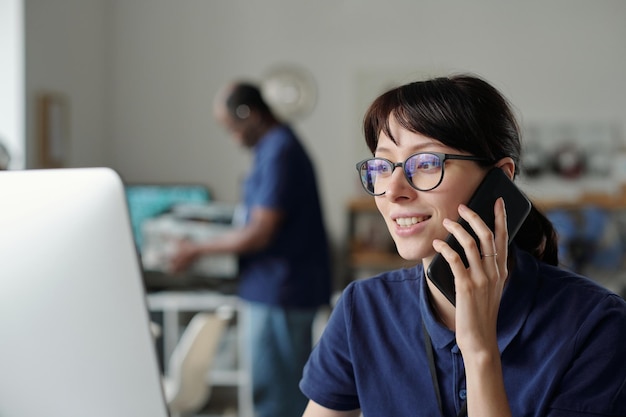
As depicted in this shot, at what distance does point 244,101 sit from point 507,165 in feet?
5.53

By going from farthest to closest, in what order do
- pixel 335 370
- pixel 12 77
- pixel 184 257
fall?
pixel 12 77 → pixel 184 257 → pixel 335 370

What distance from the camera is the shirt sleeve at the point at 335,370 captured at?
1178mm

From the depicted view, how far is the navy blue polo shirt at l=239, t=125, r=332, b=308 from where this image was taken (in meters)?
2.63

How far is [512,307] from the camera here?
106 centimetres

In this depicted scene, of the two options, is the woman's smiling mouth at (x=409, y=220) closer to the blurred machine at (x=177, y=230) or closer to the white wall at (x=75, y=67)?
the blurred machine at (x=177, y=230)

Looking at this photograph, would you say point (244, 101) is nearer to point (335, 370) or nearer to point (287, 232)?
point (287, 232)

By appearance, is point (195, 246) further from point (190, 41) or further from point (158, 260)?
point (190, 41)

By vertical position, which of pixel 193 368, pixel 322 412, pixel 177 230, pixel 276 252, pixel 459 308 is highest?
pixel 459 308

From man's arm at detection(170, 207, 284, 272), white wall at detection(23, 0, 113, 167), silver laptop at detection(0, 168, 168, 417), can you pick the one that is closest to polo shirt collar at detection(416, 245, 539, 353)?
silver laptop at detection(0, 168, 168, 417)

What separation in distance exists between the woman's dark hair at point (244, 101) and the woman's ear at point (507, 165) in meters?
1.67

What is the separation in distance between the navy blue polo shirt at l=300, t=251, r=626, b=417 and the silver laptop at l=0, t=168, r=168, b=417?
372mm

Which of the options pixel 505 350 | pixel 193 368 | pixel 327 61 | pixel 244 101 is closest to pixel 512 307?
pixel 505 350

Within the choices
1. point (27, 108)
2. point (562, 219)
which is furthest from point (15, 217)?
point (562, 219)

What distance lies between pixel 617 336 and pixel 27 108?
11.0ft
